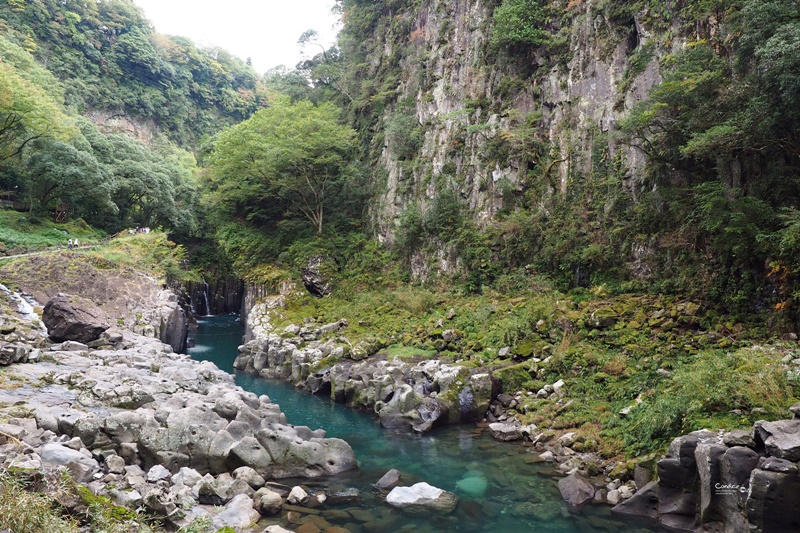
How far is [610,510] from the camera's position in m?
7.89

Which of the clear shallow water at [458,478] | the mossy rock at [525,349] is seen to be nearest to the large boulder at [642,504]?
the clear shallow water at [458,478]

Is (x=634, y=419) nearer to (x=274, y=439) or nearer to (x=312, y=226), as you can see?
(x=274, y=439)

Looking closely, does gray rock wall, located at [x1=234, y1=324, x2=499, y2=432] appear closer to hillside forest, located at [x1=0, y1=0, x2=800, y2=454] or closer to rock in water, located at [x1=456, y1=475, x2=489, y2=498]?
hillside forest, located at [x1=0, y1=0, x2=800, y2=454]

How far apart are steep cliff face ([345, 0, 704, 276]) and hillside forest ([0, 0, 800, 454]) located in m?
0.10

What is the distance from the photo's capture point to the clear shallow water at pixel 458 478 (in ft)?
24.9

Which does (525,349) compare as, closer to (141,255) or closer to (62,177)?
(141,255)

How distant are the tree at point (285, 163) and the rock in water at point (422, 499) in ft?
68.1

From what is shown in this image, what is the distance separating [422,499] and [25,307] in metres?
16.6

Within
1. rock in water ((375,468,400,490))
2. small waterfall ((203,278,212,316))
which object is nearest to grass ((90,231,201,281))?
small waterfall ((203,278,212,316))

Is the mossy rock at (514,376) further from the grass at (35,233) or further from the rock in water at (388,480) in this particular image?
the grass at (35,233)

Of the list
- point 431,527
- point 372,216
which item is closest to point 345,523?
point 431,527

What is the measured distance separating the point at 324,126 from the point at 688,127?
19.4 m

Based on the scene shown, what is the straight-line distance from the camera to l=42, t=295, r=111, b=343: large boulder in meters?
15.2

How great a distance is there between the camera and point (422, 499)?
835 cm
